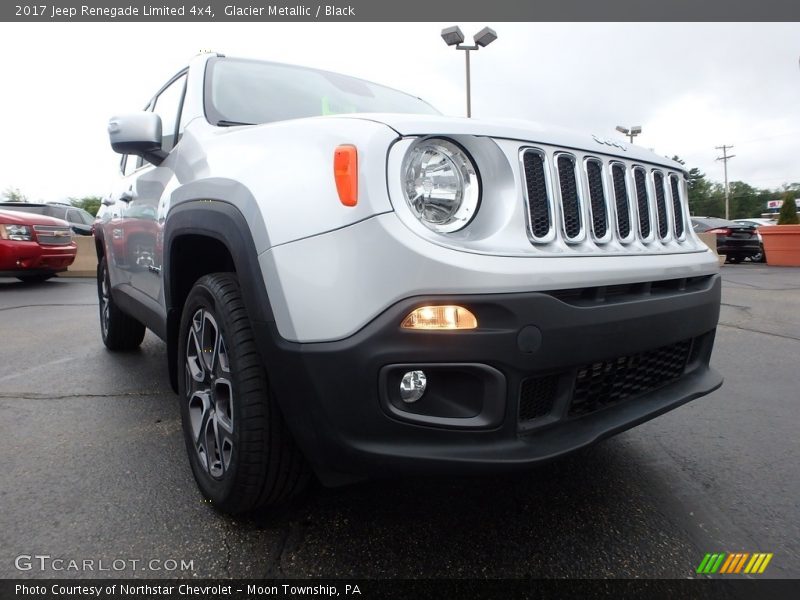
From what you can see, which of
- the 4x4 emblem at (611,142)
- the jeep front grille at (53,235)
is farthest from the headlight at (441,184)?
the jeep front grille at (53,235)

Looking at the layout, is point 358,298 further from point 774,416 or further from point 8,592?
A: point 774,416

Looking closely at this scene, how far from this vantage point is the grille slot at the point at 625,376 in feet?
5.26

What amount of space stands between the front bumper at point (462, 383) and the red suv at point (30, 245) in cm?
880

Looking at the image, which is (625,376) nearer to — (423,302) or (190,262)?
(423,302)

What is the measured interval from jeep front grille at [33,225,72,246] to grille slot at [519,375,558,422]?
945 centimetres

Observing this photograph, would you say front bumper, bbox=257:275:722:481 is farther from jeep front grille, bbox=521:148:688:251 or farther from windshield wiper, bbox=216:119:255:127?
windshield wiper, bbox=216:119:255:127

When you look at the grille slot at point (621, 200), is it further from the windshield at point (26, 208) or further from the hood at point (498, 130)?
the windshield at point (26, 208)

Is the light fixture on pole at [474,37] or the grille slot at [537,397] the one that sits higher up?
the light fixture on pole at [474,37]

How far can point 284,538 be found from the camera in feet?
5.75

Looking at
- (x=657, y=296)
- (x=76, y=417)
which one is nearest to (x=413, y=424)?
(x=657, y=296)

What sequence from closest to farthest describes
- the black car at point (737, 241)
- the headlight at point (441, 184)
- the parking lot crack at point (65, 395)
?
the headlight at point (441, 184)
the parking lot crack at point (65, 395)
the black car at point (737, 241)

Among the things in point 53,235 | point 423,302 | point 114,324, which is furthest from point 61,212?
point 423,302

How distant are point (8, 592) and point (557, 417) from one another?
158 centimetres

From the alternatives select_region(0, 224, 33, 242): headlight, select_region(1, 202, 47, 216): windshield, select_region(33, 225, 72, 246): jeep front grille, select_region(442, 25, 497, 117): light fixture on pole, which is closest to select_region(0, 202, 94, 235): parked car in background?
select_region(1, 202, 47, 216): windshield
